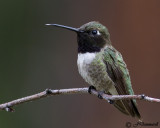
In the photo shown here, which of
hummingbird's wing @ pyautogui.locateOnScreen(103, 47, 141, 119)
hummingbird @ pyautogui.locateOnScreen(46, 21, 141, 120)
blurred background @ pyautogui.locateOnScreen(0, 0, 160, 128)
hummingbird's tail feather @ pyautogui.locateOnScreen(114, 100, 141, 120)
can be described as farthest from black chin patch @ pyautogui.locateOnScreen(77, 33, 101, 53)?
blurred background @ pyautogui.locateOnScreen(0, 0, 160, 128)

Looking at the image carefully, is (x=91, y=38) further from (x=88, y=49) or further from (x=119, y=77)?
(x=119, y=77)

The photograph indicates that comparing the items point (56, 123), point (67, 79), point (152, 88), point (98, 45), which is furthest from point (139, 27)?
point (98, 45)

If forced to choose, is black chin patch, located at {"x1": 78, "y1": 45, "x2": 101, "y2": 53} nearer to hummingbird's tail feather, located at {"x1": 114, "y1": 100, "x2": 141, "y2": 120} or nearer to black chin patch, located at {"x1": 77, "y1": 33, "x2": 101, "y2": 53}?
black chin patch, located at {"x1": 77, "y1": 33, "x2": 101, "y2": 53}

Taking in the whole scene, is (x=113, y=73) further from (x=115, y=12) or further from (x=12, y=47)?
(x=12, y=47)

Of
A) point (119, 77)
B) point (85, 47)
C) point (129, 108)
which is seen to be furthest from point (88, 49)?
point (129, 108)

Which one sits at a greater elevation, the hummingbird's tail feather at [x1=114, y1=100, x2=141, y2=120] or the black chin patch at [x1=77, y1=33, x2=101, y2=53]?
the black chin patch at [x1=77, y1=33, x2=101, y2=53]

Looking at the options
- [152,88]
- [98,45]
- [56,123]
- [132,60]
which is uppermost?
[98,45]
